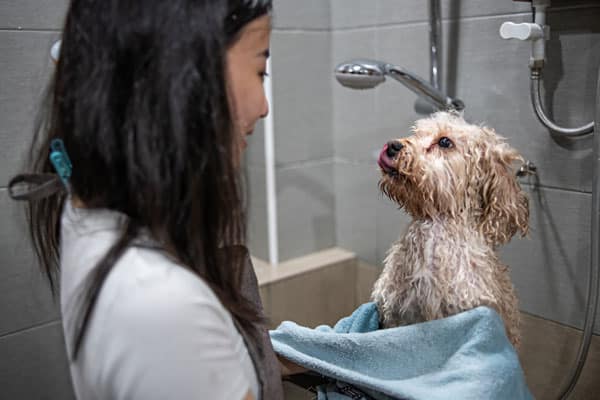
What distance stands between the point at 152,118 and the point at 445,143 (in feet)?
1.68

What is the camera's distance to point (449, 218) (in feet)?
2.81

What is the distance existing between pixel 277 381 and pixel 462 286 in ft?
0.95

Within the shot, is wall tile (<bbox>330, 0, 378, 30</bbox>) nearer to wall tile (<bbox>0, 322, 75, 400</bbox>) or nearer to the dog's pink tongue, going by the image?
the dog's pink tongue

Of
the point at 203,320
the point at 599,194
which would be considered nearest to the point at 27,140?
the point at 203,320

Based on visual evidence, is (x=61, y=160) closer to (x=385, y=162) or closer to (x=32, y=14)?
(x=385, y=162)

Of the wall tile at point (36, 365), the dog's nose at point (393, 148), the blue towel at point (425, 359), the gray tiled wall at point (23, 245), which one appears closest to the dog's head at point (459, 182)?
the dog's nose at point (393, 148)

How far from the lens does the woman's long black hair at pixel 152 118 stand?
53cm

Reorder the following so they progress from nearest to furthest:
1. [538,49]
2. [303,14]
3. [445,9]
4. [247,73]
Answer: [247,73] < [538,49] < [445,9] < [303,14]

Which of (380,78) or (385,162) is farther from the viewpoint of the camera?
(380,78)

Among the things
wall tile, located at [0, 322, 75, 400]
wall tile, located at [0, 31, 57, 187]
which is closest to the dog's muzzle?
wall tile, located at [0, 31, 57, 187]

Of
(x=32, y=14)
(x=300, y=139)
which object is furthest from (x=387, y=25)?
(x=32, y=14)

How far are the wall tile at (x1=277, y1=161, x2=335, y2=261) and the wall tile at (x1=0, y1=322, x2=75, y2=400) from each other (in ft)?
2.10

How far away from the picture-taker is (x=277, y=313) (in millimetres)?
1408

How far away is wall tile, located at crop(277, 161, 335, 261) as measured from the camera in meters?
1.62
